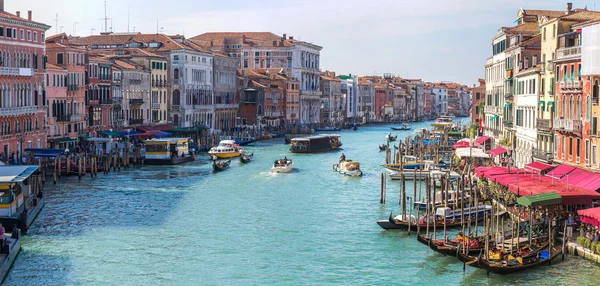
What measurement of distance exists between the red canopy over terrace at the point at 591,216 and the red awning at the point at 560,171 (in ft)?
13.1

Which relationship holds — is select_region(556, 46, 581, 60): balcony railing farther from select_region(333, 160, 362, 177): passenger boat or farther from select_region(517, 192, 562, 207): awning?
select_region(333, 160, 362, 177): passenger boat

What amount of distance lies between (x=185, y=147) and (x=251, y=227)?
19.2 meters

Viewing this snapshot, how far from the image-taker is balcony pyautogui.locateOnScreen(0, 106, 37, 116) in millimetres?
31438

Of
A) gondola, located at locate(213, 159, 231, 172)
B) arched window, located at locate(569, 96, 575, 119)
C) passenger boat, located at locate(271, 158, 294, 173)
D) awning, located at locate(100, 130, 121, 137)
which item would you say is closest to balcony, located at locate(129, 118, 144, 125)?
awning, located at locate(100, 130, 121, 137)

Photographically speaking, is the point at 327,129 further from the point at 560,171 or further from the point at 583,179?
the point at 583,179

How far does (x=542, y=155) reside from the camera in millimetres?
24516

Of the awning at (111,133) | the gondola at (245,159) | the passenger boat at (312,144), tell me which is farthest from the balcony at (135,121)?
the gondola at (245,159)

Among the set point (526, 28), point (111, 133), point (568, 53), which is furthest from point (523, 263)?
point (111, 133)

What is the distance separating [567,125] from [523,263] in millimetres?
6915

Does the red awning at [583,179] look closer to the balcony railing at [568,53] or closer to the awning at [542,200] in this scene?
the awning at [542,200]

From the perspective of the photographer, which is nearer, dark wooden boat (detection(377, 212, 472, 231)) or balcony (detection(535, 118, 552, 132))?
dark wooden boat (detection(377, 212, 472, 231))

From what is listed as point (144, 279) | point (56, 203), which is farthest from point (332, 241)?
point (56, 203)

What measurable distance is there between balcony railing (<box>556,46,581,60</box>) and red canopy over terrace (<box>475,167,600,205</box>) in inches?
115

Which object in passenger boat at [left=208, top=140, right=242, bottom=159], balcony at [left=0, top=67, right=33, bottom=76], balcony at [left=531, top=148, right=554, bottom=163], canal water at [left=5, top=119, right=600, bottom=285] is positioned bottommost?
canal water at [left=5, top=119, right=600, bottom=285]
